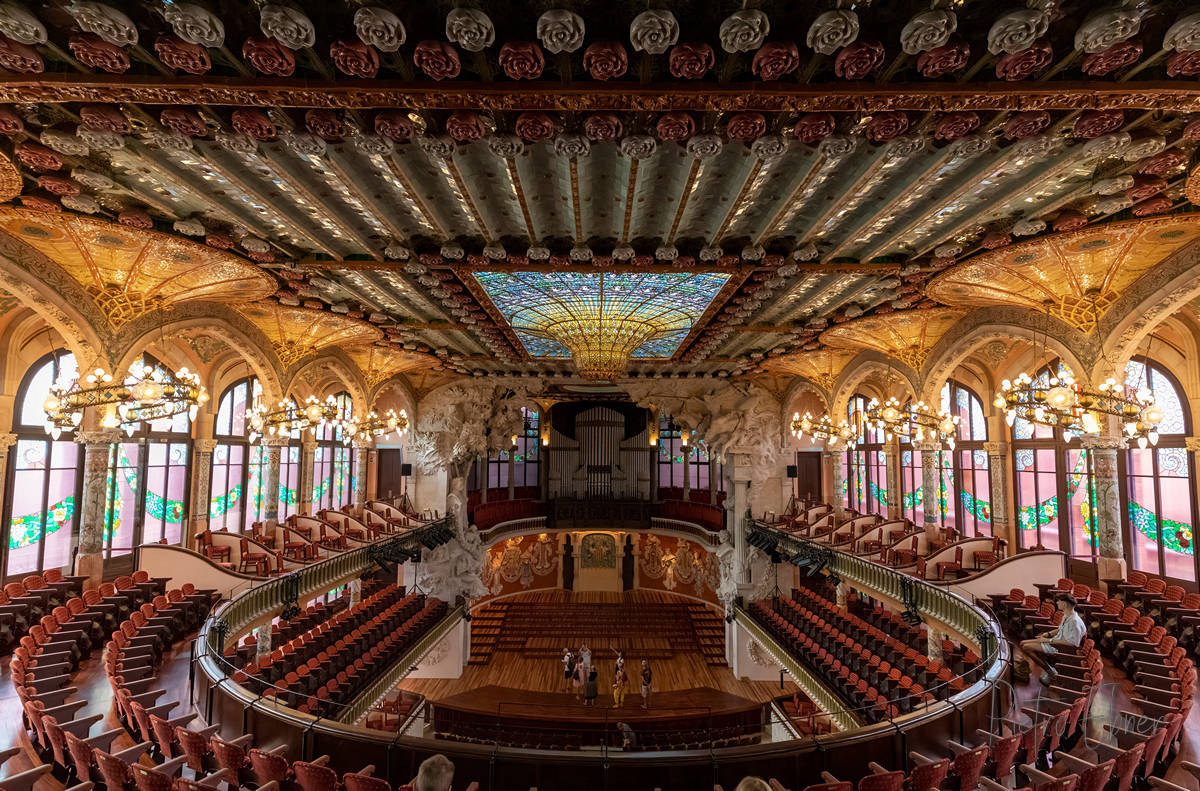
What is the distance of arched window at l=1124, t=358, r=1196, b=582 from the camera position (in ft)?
45.7

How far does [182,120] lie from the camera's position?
5.02 metres

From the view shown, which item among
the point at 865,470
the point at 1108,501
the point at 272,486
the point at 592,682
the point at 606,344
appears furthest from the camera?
the point at 865,470

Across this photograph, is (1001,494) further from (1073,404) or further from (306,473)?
(306,473)

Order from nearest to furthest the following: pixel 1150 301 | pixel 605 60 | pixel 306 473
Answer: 1. pixel 605 60
2. pixel 1150 301
3. pixel 306 473

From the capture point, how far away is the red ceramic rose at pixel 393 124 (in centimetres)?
493

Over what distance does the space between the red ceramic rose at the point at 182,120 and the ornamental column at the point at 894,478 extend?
23.6 meters

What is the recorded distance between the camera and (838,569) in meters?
16.1

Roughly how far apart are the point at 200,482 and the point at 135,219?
48.0 ft

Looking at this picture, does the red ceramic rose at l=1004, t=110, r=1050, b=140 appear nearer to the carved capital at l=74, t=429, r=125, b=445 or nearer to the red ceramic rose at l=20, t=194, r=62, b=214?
the red ceramic rose at l=20, t=194, r=62, b=214

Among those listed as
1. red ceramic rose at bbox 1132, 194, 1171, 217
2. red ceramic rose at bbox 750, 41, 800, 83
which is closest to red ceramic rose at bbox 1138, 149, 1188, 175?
red ceramic rose at bbox 1132, 194, 1171, 217

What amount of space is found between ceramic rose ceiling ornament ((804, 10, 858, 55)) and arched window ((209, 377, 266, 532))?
21084 millimetres

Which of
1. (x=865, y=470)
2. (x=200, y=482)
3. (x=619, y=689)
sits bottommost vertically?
(x=619, y=689)

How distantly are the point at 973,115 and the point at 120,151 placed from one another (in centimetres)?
784

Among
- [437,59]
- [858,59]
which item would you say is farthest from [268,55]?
[858,59]
